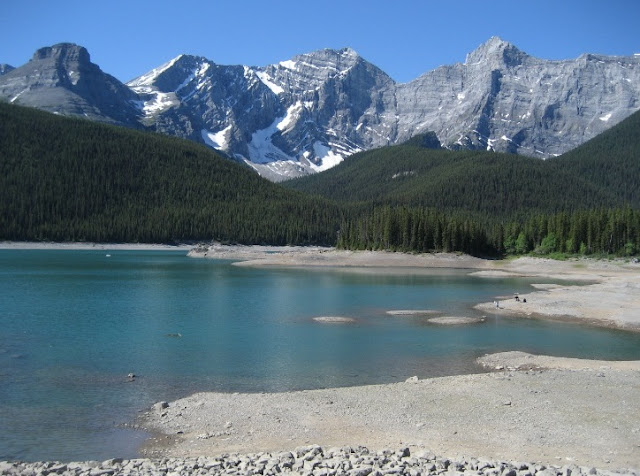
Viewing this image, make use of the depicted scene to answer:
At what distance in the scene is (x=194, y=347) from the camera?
114 ft

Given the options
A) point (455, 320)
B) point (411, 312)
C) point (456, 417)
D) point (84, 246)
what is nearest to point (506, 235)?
point (411, 312)

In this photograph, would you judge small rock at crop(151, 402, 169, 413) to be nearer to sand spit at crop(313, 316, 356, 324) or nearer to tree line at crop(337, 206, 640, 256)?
sand spit at crop(313, 316, 356, 324)

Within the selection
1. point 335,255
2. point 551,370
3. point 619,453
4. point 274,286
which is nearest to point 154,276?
point 274,286

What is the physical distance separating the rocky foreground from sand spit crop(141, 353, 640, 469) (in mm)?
1500

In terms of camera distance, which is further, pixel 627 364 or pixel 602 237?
pixel 602 237

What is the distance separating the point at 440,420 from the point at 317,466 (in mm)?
7142

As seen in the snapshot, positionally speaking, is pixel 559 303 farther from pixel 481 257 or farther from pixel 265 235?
pixel 265 235

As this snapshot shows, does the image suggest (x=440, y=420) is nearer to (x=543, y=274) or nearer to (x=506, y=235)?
(x=543, y=274)

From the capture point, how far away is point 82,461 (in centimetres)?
1716

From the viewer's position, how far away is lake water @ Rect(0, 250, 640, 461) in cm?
2164

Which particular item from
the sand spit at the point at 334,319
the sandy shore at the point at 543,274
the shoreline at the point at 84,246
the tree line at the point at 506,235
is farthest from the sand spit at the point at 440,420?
the shoreline at the point at 84,246

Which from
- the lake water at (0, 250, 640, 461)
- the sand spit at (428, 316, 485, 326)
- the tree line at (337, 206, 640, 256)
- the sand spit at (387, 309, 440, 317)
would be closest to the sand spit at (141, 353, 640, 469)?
the lake water at (0, 250, 640, 461)

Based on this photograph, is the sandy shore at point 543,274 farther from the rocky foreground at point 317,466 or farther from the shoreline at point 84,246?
the rocky foreground at point 317,466

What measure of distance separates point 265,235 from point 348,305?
465 ft
